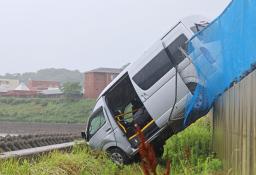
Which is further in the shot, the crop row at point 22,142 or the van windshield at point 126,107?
the crop row at point 22,142

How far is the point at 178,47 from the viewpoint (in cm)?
1312

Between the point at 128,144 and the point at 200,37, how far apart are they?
4.49 m

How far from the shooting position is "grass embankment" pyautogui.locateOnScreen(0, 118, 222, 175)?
965 cm

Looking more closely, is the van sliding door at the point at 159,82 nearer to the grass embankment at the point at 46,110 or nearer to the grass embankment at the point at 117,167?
the grass embankment at the point at 117,167

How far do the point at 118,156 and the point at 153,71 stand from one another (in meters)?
2.54

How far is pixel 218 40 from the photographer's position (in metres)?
8.73

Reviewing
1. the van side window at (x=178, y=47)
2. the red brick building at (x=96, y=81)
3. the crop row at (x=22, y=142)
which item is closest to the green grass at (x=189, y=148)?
the van side window at (x=178, y=47)

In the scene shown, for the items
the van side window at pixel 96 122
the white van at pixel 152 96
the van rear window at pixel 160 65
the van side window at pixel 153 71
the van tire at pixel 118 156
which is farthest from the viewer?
the van side window at pixel 96 122

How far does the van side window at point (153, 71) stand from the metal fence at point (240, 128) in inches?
116

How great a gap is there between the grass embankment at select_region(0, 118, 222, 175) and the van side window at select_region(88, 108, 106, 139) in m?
0.55

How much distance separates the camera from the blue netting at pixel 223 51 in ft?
21.1

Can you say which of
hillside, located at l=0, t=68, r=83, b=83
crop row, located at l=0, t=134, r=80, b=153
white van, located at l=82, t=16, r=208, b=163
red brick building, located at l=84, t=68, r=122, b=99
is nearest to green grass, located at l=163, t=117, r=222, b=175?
white van, located at l=82, t=16, r=208, b=163

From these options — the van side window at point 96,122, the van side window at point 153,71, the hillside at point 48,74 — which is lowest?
the hillside at point 48,74

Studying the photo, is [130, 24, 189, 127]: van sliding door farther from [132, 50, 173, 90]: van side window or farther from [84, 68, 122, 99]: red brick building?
[84, 68, 122, 99]: red brick building
